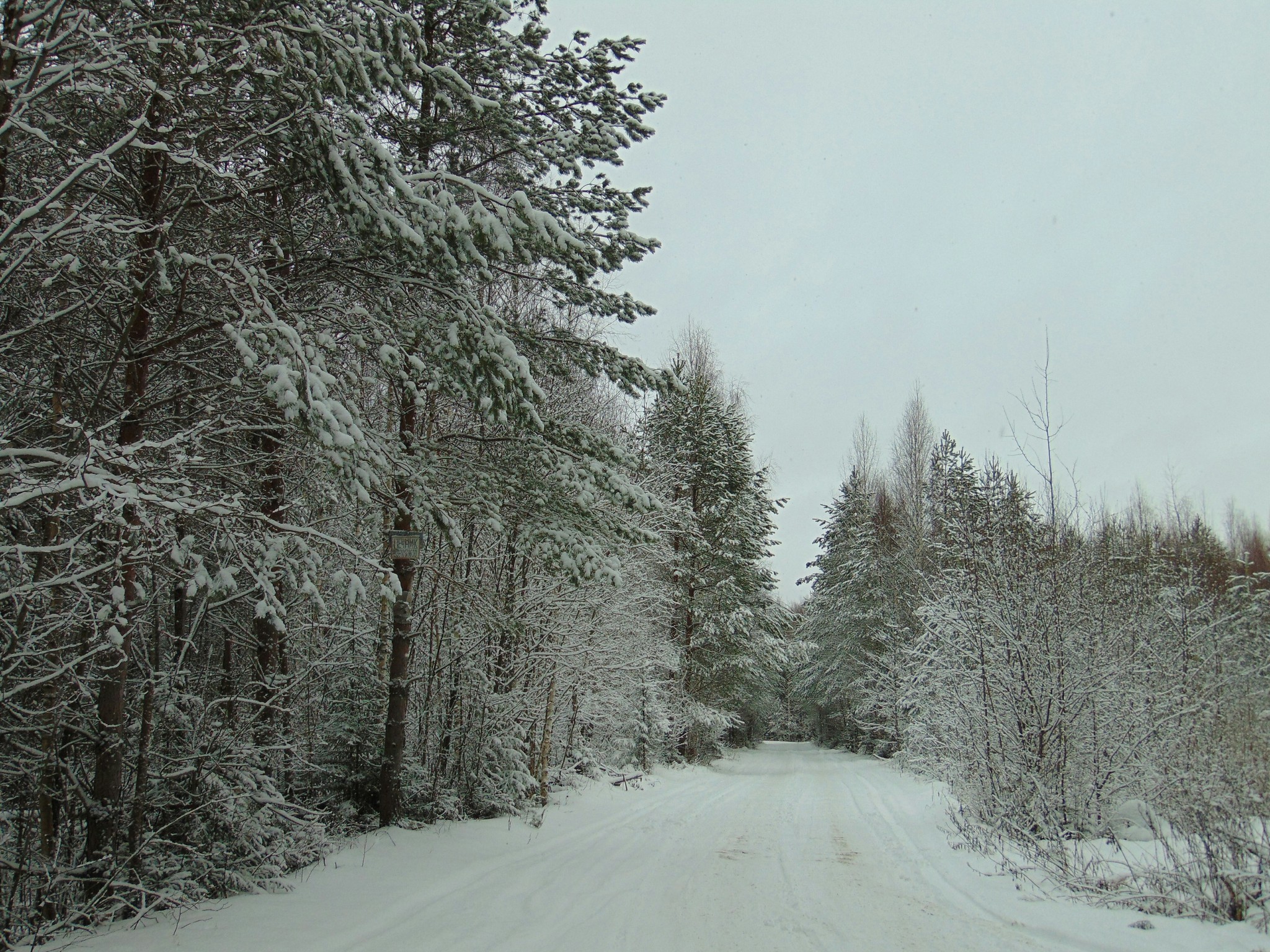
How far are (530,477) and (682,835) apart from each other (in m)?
5.50

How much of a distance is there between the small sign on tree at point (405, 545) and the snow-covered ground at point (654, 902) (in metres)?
2.84

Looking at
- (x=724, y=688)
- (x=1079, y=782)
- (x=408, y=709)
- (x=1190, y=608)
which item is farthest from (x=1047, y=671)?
(x=724, y=688)

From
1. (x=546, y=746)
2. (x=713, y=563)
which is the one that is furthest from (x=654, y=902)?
(x=713, y=563)

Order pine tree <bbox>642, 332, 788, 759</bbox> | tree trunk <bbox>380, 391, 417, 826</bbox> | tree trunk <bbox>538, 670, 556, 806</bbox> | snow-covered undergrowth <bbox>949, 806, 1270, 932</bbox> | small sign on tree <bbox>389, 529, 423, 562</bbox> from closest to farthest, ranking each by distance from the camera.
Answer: snow-covered undergrowth <bbox>949, 806, 1270, 932</bbox>
small sign on tree <bbox>389, 529, 423, 562</bbox>
tree trunk <bbox>380, 391, 417, 826</bbox>
tree trunk <bbox>538, 670, 556, 806</bbox>
pine tree <bbox>642, 332, 788, 759</bbox>

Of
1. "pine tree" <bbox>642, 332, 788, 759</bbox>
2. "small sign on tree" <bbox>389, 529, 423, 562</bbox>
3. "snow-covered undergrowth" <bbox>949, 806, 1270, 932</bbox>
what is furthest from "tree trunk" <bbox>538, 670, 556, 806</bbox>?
"pine tree" <bbox>642, 332, 788, 759</bbox>

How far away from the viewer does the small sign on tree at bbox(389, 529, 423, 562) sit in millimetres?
6938

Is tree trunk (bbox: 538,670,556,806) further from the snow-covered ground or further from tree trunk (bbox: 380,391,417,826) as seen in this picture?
tree trunk (bbox: 380,391,417,826)

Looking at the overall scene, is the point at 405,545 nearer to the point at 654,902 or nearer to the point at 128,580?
the point at 128,580

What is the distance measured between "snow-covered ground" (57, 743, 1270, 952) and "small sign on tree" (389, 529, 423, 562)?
9.31ft

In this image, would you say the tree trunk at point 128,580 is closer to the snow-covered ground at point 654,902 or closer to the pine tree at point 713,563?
the snow-covered ground at point 654,902

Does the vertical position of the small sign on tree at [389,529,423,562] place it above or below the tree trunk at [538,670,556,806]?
above

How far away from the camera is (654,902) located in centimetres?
581

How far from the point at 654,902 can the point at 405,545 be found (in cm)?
399

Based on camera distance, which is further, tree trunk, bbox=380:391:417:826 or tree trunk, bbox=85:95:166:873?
tree trunk, bbox=380:391:417:826
